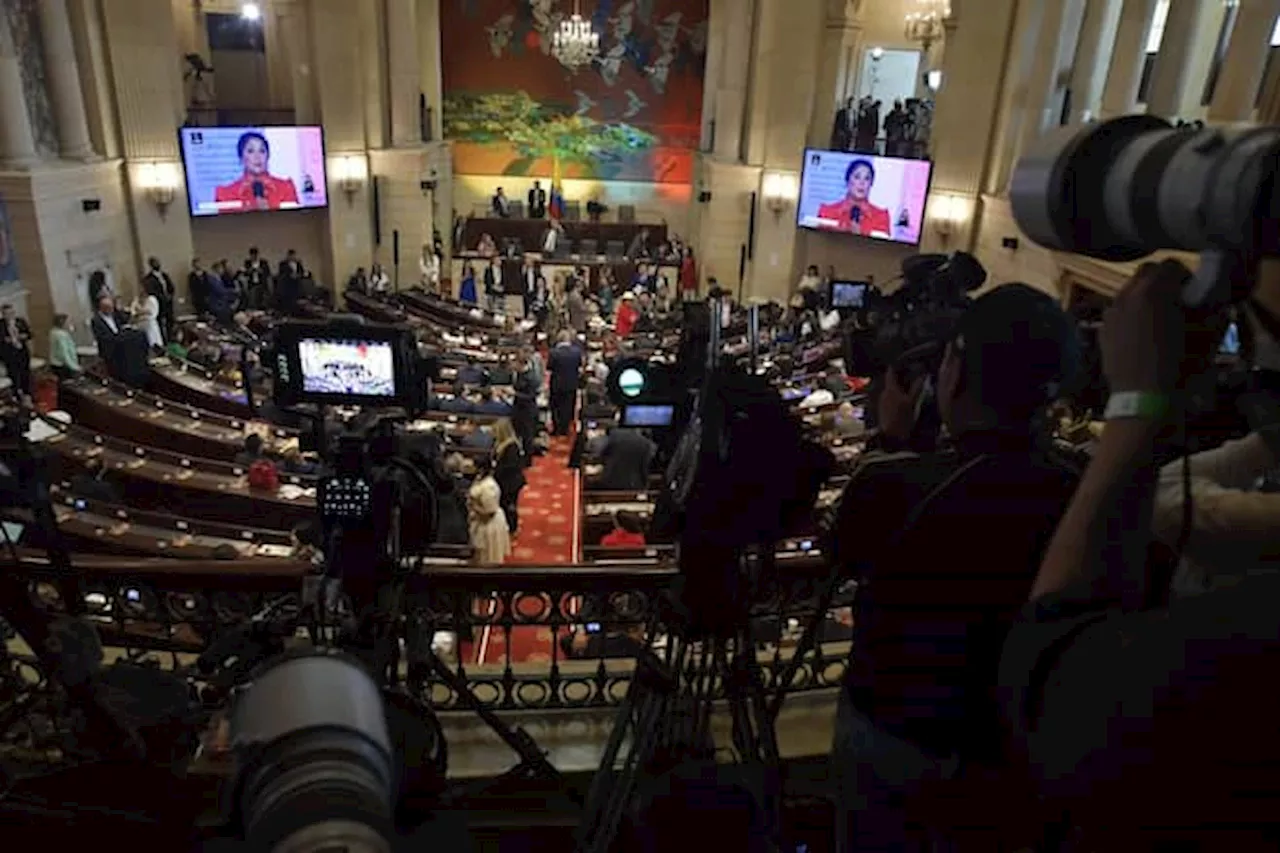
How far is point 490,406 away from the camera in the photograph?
425 inches

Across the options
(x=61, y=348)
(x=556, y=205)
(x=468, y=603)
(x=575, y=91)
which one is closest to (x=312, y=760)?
(x=468, y=603)

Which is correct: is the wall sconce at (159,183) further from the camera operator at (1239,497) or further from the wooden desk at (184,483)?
the camera operator at (1239,497)

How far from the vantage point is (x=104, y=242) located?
43.5 ft

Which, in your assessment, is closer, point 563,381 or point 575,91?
point 563,381

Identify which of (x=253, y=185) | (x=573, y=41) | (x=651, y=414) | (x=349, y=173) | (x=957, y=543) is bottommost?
(x=253, y=185)

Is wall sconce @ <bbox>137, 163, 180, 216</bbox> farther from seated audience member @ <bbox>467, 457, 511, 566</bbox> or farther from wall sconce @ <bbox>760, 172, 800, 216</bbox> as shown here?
wall sconce @ <bbox>760, 172, 800, 216</bbox>

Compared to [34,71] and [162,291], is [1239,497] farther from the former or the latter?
[34,71]

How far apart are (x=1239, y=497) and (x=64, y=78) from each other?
15285mm

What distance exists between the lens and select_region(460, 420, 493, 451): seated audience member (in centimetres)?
919

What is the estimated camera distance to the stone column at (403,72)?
17391mm

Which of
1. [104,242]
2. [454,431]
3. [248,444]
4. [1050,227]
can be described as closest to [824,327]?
[454,431]

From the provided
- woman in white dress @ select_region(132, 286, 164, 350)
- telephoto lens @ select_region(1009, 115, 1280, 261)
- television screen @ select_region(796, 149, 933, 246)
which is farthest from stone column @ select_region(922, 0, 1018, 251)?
telephoto lens @ select_region(1009, 115, 1280, 261)

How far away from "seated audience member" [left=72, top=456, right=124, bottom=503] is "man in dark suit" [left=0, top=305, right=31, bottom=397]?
8.79 feet

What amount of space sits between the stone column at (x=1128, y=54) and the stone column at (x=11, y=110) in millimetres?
14202
